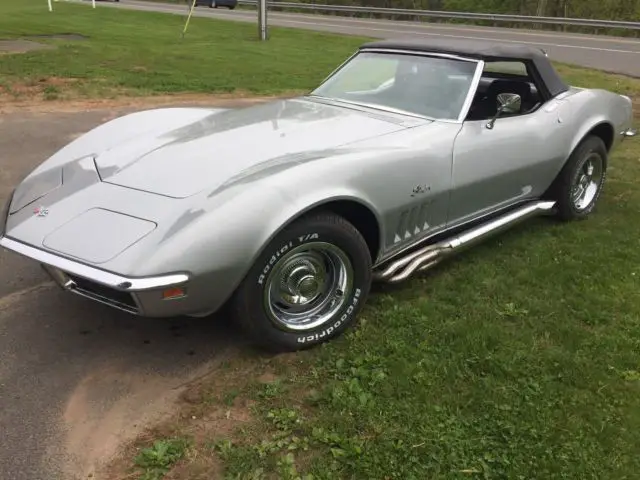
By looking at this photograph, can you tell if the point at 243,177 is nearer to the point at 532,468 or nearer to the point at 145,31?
the point at 532,468

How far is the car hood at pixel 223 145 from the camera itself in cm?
296

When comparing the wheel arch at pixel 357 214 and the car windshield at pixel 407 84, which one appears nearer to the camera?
the wheel arch at pixel 357 214

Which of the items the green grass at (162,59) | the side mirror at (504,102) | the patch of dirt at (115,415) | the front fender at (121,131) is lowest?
the patch of dirt at (115,415)

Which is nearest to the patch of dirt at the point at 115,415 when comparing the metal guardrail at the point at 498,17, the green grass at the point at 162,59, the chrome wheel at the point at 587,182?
the chrome wheel at the point at 587,182

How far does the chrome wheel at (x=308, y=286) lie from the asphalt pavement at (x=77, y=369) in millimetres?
342

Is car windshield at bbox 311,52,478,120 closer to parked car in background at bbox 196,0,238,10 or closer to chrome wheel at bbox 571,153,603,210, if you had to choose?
chrome wheel at bbox 571,153,603,210

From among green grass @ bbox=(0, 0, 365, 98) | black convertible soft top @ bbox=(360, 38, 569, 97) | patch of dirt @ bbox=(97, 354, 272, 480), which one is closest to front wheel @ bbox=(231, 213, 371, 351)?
patch of dirt @ bbox=(97, 354, 272, 480)

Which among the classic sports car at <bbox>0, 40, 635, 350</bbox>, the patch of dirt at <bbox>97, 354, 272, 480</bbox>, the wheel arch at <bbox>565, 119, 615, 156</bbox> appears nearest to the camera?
the patch of dirt at <bbox>97, 354, 272, 480</bbox>

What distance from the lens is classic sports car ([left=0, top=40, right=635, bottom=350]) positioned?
2.62 meters

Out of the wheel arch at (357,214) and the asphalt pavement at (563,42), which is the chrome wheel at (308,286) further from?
the asphalt pavement at (563,42)

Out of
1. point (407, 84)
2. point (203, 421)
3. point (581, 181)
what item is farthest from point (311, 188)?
point (581, 181)

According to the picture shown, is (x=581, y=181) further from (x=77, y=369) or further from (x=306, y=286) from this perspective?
(x=77, y=369)

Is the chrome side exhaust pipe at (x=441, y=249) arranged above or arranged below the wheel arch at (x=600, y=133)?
below

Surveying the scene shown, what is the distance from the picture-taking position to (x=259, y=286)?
9.20ft
